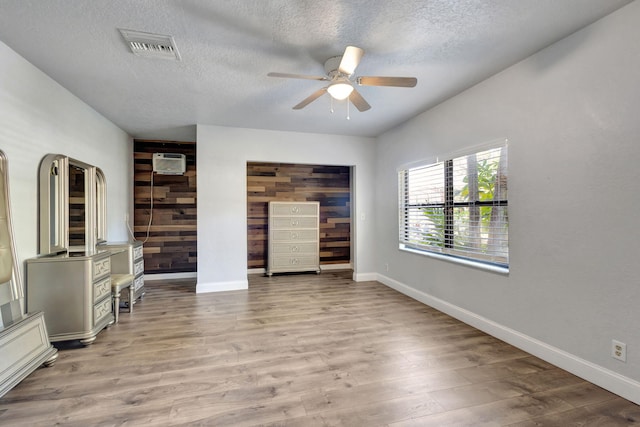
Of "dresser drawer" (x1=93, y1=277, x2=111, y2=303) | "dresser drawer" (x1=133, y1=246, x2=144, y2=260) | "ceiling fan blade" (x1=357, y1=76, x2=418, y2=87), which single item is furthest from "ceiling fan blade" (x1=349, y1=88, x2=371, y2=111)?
"dresser drawer" (x1=133, y1=246, x2=144, y2=260)

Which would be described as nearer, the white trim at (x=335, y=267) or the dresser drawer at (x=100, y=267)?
the dresser drawer at (x=100, y=267)

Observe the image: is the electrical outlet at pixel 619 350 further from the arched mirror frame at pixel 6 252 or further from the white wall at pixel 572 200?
the arched mirror frame at pixel 6 252

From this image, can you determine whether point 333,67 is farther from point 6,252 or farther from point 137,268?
point 137,268

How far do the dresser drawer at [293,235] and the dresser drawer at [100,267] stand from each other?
277 centimetres

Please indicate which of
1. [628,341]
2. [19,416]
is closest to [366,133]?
[628,341]

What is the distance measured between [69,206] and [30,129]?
2.62 feet

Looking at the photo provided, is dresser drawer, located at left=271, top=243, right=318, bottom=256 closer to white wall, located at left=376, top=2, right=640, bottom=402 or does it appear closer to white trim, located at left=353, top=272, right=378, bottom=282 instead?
white trim, located at left=353, top=272, right=378, bottom=282

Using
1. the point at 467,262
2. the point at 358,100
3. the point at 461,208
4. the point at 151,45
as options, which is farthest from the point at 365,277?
the point at 151,45

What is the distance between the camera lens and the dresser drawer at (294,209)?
5445 mm

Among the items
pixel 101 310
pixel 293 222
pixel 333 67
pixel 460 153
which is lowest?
pixel 101 310

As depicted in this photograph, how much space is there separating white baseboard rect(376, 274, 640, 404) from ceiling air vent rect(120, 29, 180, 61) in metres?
3.69

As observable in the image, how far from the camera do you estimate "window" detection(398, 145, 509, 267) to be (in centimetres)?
273

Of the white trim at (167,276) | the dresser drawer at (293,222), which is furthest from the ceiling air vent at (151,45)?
the white trim at (167,276)

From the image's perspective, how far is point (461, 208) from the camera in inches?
125
